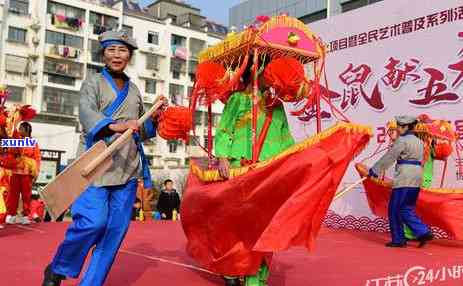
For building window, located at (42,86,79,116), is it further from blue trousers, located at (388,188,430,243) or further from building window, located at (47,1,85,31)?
blue trousers, located at (388,188,430,243)

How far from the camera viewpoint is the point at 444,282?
3.57 metres

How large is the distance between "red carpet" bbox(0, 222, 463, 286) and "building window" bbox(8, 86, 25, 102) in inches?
867

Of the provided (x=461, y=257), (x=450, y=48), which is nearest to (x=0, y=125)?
(x=461, y=257)

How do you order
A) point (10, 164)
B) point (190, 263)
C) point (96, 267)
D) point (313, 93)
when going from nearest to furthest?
1. point (96, 267)
2. point (313, 93)
3. point (190, 263)
4. point (10, 164)

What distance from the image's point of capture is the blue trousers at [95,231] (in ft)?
8.82

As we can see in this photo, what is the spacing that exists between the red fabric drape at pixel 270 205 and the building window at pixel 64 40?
1045 inches

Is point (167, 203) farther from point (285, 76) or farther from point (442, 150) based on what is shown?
point (285, 76)

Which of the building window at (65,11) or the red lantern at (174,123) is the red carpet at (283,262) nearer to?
the red lantern at (174,123)

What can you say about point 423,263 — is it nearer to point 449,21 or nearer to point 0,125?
point 449,21

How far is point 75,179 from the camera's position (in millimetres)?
2586

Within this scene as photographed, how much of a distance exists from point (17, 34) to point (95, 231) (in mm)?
26620

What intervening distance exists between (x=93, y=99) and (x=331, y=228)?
5.37 metres

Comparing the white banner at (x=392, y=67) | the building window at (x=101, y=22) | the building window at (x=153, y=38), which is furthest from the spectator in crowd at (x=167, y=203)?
the building window at (x=153, y=38)

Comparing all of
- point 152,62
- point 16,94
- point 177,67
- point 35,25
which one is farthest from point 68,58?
point 177,67
